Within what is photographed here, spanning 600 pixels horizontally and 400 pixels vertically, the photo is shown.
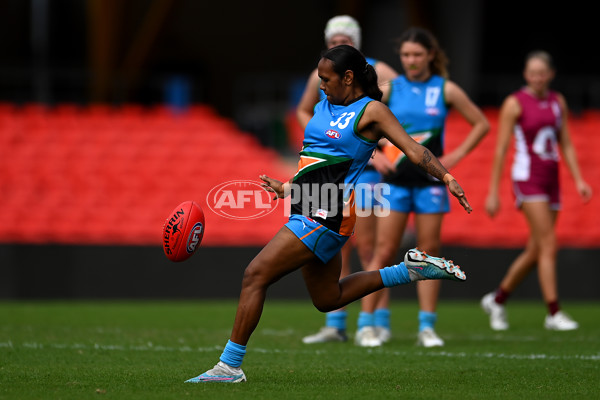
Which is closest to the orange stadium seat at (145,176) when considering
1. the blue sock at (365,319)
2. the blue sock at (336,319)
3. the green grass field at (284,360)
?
the green grass field at (284,360)

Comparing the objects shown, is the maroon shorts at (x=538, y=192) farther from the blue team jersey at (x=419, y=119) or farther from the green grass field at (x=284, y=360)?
the blue team jersey at (x=419, y=119)

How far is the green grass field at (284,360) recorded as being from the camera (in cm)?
482

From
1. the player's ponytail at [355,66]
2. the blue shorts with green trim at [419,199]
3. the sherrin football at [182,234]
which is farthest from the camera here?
the blue shorts with green trim at [419,199]

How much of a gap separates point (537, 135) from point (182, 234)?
4603 mm

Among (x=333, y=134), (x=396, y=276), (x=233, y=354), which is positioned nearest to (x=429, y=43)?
(x=333, y=134)

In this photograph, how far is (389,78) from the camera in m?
7.18

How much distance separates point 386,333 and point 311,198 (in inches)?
102

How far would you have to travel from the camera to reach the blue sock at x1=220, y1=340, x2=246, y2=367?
496cm

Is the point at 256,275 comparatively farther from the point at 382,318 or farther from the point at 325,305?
the point at 382,318

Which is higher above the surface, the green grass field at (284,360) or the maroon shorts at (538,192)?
the maroon shorts at (538,192)

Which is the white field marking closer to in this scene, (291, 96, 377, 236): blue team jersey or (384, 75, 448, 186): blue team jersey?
(384, 75, 448, 186): blue team jersey

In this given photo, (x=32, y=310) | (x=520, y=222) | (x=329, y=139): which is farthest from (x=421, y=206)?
A: (x=520, y=222)

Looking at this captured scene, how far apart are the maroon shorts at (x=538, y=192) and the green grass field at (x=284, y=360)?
1228 millimetres

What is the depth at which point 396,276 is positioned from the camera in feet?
17.2
